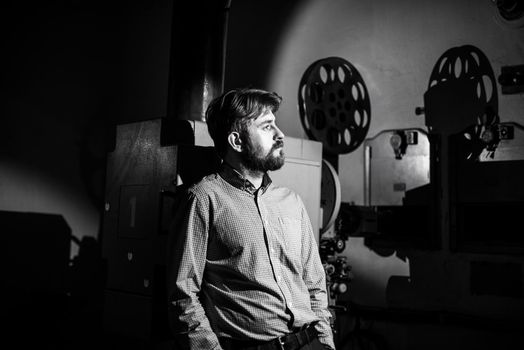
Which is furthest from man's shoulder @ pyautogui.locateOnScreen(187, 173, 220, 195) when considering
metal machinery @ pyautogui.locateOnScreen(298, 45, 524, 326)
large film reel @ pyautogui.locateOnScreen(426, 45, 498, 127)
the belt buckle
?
large film reel @ pyautogui.locateOnScreen(426, 45, 498, 127)

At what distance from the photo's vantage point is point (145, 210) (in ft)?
6.99

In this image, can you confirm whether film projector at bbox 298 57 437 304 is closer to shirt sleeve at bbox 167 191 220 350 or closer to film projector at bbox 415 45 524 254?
film projector at bbox 415 45 524 254

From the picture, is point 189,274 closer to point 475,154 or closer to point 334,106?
point 475,154

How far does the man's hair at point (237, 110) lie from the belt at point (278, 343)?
2.09 ft

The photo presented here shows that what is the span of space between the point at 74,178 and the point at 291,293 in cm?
262

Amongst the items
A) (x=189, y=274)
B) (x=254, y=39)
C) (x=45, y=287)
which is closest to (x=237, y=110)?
(x=189, y=274)

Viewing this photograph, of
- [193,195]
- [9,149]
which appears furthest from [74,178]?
[193,195]

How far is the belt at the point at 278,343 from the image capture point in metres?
1.48

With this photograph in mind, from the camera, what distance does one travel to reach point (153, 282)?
205 centimetres

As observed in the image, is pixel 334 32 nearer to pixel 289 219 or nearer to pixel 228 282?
pixel 289 219

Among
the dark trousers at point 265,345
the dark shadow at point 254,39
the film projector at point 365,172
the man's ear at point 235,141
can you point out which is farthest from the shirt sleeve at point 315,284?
the dark shadow at point 254,39

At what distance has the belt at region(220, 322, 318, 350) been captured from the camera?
148 cm

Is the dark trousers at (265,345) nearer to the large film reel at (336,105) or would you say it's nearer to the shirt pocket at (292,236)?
the shirt pocket at (292,236)

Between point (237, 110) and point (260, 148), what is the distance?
150 mm
